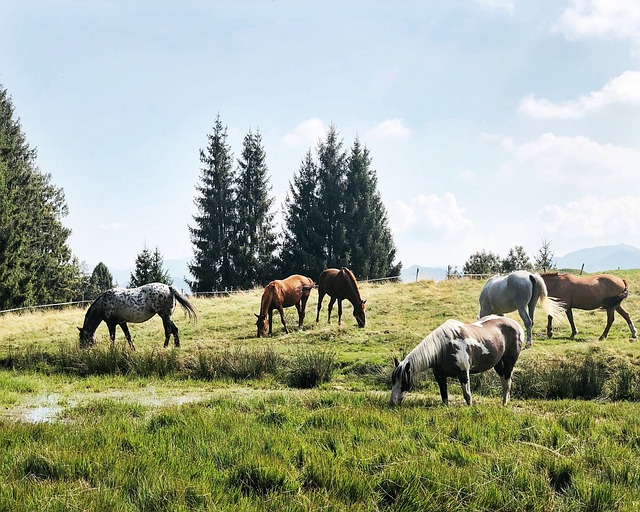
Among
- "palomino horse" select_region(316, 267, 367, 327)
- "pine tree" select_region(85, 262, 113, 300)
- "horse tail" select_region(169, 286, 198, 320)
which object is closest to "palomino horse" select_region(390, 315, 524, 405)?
"horse tail" select_region(169, 286, 198, 320)

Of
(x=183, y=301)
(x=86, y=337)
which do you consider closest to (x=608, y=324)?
(x=183, y=301)

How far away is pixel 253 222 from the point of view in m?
43.5

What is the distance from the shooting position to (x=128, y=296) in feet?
51.1

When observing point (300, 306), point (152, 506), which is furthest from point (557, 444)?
point (300, 306)

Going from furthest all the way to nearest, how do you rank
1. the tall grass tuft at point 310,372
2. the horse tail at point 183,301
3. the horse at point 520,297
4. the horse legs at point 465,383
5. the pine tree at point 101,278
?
the pine tree at point 101,278, the horse tail at point 183,301, the horse at point 520,297, the tall grass tuft at point 310,372, the horse legs at point 465,383

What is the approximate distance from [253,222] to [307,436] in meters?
38.4

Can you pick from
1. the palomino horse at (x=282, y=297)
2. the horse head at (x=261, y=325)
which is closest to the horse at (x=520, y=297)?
the palomino horse at (x=282, y=297)

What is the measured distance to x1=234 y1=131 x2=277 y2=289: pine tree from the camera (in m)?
42.3

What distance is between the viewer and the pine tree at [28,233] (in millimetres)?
32188

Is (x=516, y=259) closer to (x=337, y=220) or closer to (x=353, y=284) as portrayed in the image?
(x=337, y=220)

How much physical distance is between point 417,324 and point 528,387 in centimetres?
771

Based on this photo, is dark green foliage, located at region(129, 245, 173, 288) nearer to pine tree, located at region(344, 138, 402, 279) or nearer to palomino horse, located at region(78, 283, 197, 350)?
pine tree, located at region(344, 138, 402, 279)

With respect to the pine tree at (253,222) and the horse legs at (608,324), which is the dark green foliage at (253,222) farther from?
the horse legs at (608,324)

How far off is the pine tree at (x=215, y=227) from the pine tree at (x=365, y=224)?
1020 centimetres
